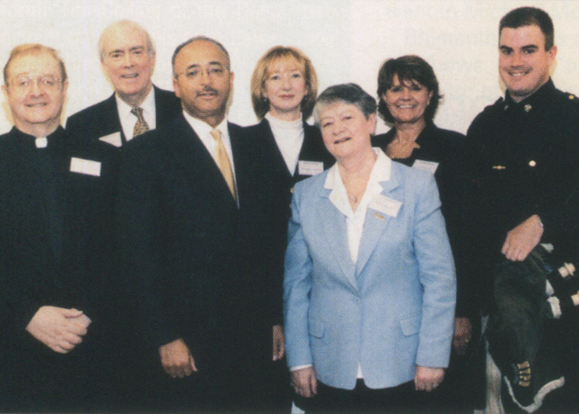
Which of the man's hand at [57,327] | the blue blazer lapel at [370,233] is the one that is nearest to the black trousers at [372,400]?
the blue blazer lapel at [370,233]

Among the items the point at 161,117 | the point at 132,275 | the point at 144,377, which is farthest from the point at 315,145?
the point at 144,377

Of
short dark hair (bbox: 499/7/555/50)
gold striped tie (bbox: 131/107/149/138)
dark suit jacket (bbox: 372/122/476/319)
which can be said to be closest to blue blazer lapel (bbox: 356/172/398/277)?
dark suit jacket (bbox: 372/122/476/319)

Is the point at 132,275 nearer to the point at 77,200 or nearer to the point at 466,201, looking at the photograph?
the point at 77,200

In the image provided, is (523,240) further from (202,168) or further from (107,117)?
(107,117)

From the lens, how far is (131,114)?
9.77 feet

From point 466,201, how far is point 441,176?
0.18 m

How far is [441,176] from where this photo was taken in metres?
2.62

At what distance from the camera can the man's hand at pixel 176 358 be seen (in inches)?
84.7

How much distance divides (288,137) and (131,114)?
2.89ft

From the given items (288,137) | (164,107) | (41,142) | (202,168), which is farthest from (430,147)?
(41,142)

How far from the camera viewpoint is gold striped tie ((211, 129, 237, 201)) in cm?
238

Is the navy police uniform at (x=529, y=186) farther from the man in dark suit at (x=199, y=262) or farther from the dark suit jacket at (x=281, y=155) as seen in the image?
the man in dark suit at (x=199, y=262)

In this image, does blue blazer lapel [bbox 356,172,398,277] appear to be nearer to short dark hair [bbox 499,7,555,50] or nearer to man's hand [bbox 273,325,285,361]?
man's hand [bbox 273,325,285,361]

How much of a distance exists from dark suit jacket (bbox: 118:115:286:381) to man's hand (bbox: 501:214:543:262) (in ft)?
3.64
